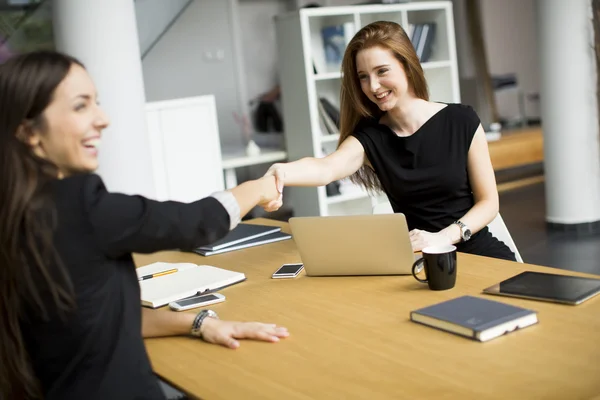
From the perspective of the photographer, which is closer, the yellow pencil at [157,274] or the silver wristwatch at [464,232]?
the yellow pencil at [157,274]

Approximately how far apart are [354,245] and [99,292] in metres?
0.79

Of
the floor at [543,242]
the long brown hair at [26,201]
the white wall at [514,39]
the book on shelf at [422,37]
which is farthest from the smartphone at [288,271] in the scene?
the white wall at [514,39]

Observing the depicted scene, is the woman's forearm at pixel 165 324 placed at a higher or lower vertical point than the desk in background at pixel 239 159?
lower

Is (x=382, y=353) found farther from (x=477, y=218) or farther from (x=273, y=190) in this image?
(x=477, y=218)

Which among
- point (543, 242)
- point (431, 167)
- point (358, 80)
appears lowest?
point (543, 242)

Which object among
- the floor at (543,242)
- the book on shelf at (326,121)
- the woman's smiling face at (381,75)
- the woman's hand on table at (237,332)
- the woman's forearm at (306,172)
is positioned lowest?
the floor at (543,242)

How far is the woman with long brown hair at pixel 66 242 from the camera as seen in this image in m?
1.38

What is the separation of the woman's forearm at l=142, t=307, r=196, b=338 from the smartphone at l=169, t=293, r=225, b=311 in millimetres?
165

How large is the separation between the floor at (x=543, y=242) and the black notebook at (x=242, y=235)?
2390mm

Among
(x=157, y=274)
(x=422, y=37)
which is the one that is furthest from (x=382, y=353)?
(x=422, y=37)

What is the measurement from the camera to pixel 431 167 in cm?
265

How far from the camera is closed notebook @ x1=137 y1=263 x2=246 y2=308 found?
6.66ft

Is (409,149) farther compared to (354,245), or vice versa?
(409,149)

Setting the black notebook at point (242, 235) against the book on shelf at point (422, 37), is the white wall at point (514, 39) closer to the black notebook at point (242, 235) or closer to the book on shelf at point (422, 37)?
the book on shelf at point (422, 37)
